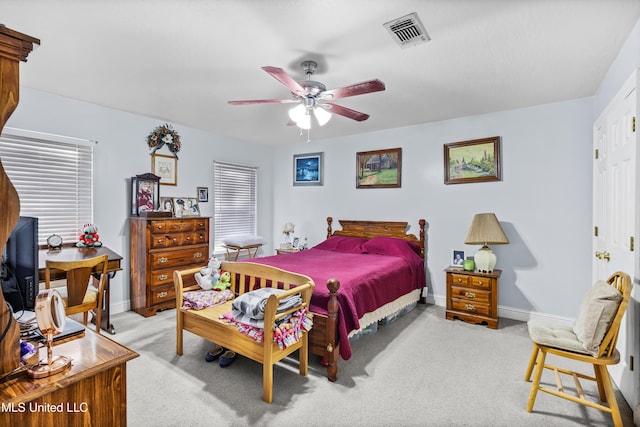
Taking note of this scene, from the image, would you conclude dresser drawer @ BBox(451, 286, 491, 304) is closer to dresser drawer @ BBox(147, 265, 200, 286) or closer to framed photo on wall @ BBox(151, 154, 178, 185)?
dresser drawer @ BBox(147, 265, 200, 286)

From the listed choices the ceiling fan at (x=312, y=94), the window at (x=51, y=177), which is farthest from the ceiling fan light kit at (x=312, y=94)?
the window at (x=51, y=177)

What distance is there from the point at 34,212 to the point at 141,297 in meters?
1.40

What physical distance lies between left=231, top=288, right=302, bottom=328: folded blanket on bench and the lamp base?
2.33 meters

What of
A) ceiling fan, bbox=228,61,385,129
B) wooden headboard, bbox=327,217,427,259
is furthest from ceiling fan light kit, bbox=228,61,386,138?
wooden headboard, bbox=327,217,427,259

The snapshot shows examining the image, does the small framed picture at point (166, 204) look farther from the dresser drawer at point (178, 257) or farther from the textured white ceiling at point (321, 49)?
the textured white ceiling at point (321, 49)

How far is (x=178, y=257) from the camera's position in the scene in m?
4.07

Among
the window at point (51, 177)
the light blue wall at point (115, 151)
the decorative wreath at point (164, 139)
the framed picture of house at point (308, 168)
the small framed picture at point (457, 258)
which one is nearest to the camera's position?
the window at point (51, 177)

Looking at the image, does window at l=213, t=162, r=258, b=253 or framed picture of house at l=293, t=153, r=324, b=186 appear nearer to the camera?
window at l=213, t=162, r=258, b=253

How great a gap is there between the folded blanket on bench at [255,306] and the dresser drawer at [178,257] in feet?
6.28

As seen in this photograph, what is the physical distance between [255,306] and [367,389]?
39.9 inches

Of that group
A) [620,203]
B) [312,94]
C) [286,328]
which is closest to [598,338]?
[620,203]

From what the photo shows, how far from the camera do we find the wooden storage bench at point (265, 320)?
2.20 m

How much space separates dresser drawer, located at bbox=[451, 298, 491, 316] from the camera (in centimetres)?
359

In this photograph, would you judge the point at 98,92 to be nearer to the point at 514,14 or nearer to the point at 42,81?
the point at 42,81
